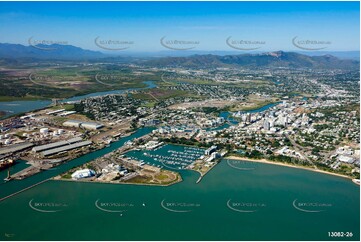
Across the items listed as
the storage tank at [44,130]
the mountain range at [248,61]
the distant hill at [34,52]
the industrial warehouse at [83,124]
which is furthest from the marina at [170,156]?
the distant hill at [34,52]

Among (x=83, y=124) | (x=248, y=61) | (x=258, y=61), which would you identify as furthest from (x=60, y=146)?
(x=258, y=61)

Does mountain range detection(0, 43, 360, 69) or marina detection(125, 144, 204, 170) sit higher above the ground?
mountain range detection(0, 43, 360, 69)

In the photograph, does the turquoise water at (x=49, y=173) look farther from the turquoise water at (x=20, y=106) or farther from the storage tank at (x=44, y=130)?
the turquoise water at (x=20, y=106)

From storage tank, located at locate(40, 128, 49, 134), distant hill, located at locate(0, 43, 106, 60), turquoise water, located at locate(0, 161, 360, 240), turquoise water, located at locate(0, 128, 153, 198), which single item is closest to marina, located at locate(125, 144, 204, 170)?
turquoise water, located at locate(0, 161, 360, 240)

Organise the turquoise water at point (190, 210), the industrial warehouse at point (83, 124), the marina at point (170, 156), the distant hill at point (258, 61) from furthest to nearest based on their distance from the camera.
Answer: the distant hill at point (258, 61) → the industrial warehouse at point (83, 124) → the marina at point (170, 156) → the turquoise water at point (190, 210)

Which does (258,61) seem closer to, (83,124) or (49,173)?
(83,124)

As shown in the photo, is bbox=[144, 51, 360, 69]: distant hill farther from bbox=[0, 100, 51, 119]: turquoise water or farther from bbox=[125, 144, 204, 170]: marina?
bbox=[125, 144, 204, 170]: marina

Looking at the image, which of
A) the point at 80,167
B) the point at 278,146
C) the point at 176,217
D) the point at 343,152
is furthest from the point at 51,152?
the point at 343,152
